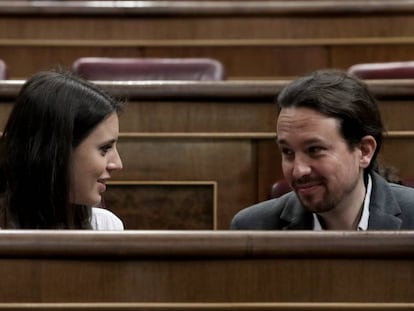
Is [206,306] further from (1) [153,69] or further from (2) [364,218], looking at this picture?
(1) [153,69]

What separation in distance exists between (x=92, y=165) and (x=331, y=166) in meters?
0.19

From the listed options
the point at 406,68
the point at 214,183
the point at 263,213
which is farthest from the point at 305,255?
the point at 406,68

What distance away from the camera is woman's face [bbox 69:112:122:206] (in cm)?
81

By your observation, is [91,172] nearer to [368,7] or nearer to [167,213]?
[167,213]

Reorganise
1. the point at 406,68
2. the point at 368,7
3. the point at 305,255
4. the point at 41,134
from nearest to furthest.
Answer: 1. the point at 305,255
2. the point at 41,134
3. the point at 406,68
4. the point at 368,7

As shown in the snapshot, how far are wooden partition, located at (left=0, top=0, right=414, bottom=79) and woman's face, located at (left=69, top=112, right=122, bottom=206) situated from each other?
65 centimetres

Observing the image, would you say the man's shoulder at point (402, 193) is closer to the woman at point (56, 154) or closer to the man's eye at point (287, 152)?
the man's eye at point (287, 152)

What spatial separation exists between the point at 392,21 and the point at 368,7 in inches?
1.7

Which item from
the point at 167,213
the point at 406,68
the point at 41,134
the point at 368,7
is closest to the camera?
the point at 41,134

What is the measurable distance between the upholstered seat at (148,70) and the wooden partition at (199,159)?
0.23 metres

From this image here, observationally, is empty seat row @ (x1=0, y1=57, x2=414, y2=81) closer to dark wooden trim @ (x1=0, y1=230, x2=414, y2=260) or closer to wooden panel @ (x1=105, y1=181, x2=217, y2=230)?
wooden panel @ (x1=105, y1=181, x2=217, y2=230)

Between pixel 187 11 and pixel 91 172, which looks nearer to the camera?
pixel 91 172

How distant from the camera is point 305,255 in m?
0.62

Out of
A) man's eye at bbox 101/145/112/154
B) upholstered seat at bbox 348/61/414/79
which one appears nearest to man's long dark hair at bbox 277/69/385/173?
man's eye at bbox 101/145/112/154
